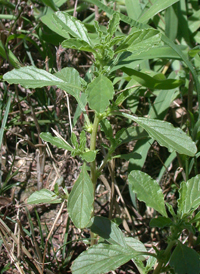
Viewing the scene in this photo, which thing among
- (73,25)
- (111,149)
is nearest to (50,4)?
(73,25)

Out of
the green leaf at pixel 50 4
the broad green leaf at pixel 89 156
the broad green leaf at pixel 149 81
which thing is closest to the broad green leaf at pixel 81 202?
the broad green leaf at pixel 89 156

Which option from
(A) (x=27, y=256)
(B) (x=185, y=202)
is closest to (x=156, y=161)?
(B) (x=185, y=202)

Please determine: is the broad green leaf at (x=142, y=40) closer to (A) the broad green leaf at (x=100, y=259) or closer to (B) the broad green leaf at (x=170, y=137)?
(B) the broad green leaf at (x=170, y=137)

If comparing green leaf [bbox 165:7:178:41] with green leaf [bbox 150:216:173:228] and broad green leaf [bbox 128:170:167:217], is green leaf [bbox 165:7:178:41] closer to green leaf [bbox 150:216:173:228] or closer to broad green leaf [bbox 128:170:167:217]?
broad green leaf [bbox 128:170:167:217]

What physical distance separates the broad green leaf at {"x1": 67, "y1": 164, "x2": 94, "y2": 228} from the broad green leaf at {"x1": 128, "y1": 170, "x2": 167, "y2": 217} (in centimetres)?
23

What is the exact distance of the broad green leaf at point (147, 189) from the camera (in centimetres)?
141

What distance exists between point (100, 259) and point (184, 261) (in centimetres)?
39

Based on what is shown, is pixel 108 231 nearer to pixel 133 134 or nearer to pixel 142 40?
pixel 133 134

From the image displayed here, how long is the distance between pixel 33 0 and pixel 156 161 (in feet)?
5.46

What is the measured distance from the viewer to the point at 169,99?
6.84 ft

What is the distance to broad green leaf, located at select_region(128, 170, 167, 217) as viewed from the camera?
4.63 feet

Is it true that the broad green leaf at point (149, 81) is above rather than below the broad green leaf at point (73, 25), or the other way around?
below

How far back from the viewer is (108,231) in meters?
1.49

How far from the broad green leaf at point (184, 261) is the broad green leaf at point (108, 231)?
0.86 feet
